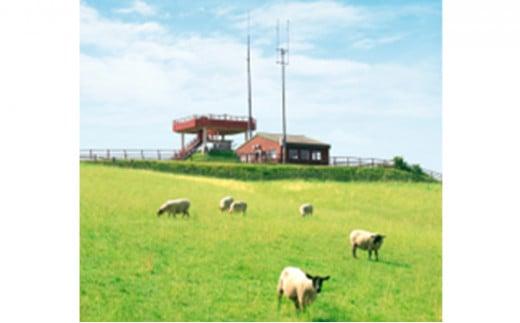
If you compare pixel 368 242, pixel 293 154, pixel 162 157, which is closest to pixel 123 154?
pixel 162 157

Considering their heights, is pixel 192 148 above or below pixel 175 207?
above

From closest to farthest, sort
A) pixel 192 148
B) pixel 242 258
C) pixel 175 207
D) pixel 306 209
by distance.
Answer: pixel 242 258 → pixel 175 207 → pixel 306 209 → pixel 192 148

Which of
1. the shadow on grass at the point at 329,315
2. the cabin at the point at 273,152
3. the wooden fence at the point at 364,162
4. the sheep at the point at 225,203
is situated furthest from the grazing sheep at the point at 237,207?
the shadow on grass at the point at 329,315

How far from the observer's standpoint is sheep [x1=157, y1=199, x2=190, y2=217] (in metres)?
10.6

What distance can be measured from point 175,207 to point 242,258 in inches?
96.5

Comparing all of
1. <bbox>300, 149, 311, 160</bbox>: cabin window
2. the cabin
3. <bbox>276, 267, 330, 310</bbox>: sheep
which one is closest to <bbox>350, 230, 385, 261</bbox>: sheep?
<bbox>276, 267, 330, 310</bbox>: sheep

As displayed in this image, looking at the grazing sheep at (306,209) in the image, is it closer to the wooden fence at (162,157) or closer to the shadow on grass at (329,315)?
the wooden fence at (162,157)

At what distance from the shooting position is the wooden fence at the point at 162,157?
32.7ft

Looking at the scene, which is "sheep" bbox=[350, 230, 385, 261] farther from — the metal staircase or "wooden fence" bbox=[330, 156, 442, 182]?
the metal staircase

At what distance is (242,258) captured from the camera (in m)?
8.63

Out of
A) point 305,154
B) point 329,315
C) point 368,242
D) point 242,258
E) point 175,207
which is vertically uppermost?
point 305,154
